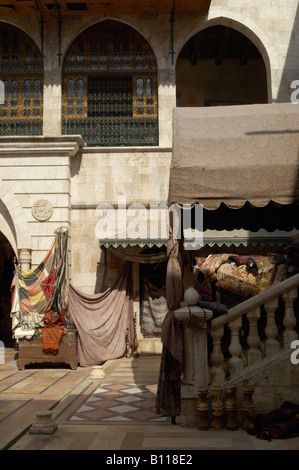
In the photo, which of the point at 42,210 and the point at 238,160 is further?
the point at 42,210

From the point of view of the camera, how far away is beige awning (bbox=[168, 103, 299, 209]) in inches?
245

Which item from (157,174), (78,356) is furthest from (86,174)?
(78,356)

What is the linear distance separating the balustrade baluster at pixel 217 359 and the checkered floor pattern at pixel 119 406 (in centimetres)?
101

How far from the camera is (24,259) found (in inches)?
500

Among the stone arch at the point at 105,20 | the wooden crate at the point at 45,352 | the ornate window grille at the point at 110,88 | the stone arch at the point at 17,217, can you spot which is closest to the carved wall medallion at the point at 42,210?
the stone arch at the point at 17,217

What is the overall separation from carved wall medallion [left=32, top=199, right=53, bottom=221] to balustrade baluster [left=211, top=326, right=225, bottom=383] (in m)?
A: 7.74

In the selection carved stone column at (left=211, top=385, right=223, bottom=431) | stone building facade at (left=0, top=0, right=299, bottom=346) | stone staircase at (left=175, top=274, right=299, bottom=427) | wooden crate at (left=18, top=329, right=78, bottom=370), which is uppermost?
stone building facade at (left=0, top=0, right=299, bottom=346)

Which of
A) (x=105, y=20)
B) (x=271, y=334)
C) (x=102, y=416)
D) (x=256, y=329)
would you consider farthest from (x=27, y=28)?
(x=271, y=334)

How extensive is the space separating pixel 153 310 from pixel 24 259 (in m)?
3.77

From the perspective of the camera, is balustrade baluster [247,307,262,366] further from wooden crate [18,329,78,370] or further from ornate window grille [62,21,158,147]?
ornate window grille [62,21,158,147]

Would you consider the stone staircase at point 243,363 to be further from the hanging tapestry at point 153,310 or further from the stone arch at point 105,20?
the stone arch at point 105,20

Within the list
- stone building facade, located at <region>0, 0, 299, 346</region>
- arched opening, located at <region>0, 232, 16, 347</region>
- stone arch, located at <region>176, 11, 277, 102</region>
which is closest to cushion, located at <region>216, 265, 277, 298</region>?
stone building facade, located at <region>0, 0, 299, 346</region>

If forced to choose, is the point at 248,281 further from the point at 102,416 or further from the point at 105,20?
the point at 105,20

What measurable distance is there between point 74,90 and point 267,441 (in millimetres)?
11537
